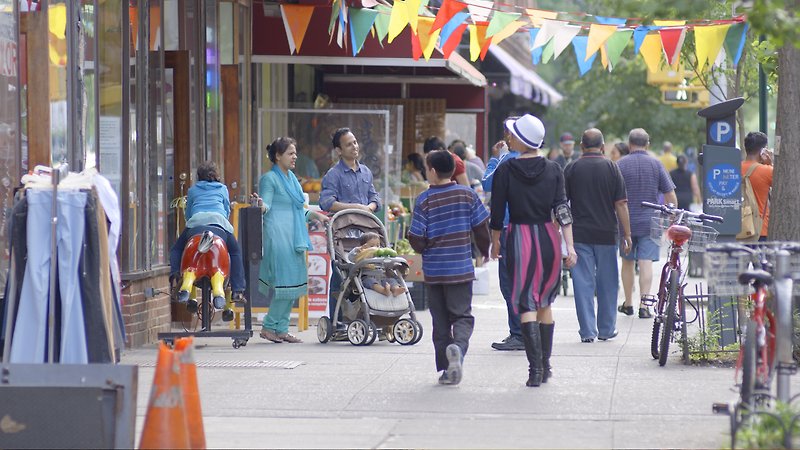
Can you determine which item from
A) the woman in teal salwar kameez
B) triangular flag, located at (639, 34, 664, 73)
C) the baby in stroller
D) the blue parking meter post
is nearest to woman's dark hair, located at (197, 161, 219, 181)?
the woman in teal salwar kameez

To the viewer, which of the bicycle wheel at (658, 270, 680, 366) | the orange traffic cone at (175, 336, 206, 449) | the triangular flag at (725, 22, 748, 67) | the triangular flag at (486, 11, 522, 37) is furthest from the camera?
the triangular flag at (486, 11, 522, 37)

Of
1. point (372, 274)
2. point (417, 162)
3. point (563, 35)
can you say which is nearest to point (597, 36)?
point (563, 35)

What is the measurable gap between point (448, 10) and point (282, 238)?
3.12 m

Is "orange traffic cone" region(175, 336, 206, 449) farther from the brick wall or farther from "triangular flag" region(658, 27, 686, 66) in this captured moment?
"triangular flag" region(658, 27, 686, 66)

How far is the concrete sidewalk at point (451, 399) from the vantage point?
8117 millimetres

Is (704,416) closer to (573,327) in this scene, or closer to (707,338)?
(707,338)

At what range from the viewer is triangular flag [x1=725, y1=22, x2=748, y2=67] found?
13727mm

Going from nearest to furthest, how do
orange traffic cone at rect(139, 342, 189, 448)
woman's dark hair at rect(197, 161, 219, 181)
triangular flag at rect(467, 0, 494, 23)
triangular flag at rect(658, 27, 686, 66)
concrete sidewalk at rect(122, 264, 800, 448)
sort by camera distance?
orange traffic cone at rect(139, 342, 189, 448) < concrete sidewalk at rect(122, 264, 800, 448) < woman's dark hair at rect(197, 161, 219, 181) < triangular flag at rect(658, 27, 686, 66) < triangular flag at rect(467, 0, 494, 23)

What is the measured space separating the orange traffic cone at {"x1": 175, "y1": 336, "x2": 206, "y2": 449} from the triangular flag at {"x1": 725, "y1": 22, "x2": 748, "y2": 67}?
780 cm

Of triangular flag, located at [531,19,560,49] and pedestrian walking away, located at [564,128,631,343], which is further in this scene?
triangular flag, located at [531,19,560,49]

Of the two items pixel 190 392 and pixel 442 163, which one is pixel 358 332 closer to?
pixel 442 163

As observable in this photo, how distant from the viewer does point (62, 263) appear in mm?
8188

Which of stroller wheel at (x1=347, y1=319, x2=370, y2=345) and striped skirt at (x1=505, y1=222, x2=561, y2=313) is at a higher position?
striped skirt at (x1=505, y1=222, x2=561, y2=313)

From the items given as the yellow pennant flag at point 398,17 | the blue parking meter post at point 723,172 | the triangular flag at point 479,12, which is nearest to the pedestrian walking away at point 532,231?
the blue parking meter post at point 723,172
